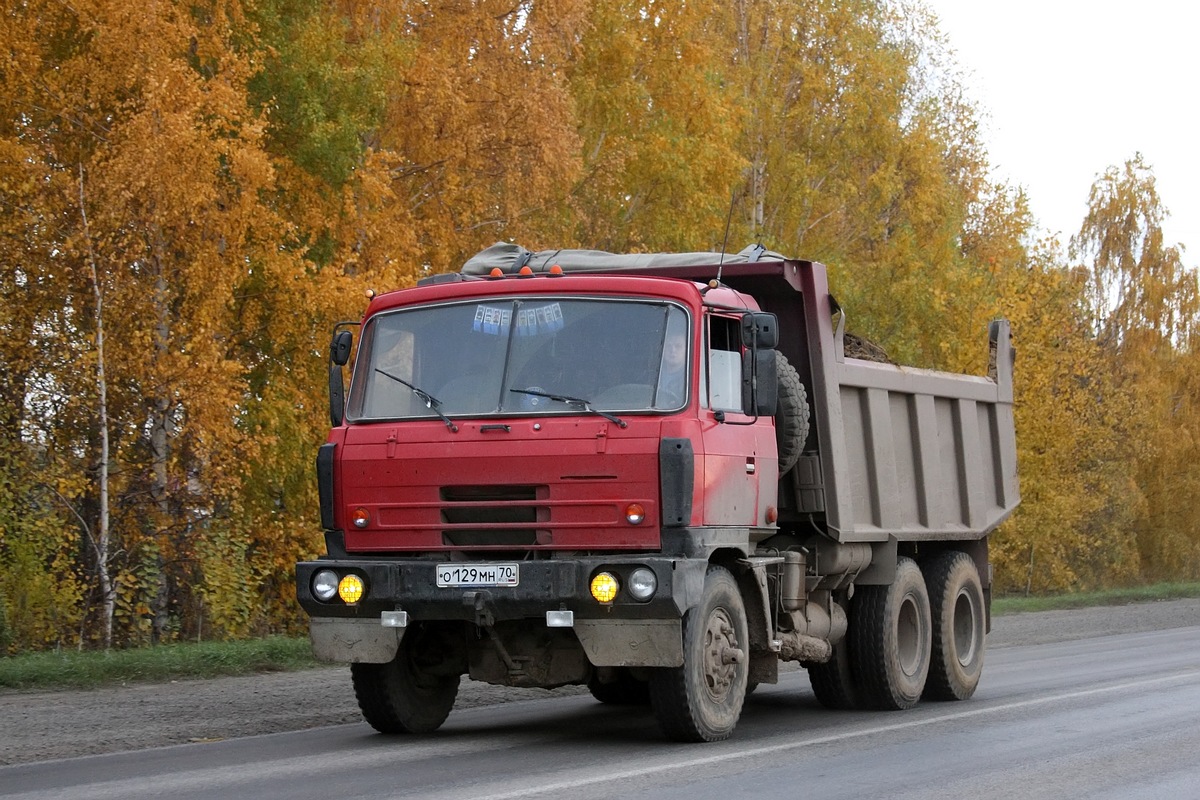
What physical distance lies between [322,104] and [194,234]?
3.16m

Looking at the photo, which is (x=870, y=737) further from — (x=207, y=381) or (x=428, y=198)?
(x=428, y=198)

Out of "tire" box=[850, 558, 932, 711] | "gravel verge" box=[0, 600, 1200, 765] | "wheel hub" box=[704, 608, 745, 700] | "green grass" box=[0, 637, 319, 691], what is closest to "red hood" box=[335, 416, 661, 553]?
"wheel hub" box=[704, 608, 745, 700]

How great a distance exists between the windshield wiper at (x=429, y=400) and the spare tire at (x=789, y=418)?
241cm

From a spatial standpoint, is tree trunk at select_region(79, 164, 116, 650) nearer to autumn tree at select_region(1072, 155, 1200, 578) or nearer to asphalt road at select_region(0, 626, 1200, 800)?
asphalt road at select_region(0, 626, 1200, 800)

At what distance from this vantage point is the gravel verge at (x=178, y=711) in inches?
395

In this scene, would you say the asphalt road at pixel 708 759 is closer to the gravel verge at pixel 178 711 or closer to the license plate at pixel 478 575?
the gravel verge at pixel 178 711

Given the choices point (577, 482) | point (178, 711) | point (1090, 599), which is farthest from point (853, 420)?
point (1090, 599)

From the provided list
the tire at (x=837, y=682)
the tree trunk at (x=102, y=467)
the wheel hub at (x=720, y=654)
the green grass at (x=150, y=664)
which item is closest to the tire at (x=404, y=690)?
the wheel hub at (x=720, y=654)

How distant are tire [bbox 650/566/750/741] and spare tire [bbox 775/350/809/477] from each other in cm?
138

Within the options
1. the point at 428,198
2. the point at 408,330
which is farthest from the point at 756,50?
the point at 408,330

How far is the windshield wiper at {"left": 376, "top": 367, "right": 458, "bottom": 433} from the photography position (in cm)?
958

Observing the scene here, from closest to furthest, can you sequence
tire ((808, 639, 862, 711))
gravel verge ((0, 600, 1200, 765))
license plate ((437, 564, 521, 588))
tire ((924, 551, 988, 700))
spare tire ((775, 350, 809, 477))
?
license plate ((437, 564, 521, 588)), gravel verge ((0, 600, 1200, 765)), spare tire ((775, 350, 809, 477)), tire ((808, 639, 862, 711)), tire ((924, 551, 988, 700))

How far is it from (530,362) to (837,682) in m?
4.25

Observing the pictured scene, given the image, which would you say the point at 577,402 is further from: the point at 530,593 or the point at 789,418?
the point at 789,418
